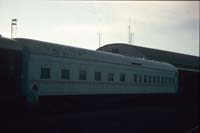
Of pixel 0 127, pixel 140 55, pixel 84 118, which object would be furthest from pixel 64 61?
pixel 140 55

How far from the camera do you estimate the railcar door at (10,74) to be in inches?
513

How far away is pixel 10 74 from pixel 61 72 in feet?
Answer: 11.0

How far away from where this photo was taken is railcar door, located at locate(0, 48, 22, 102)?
13.0m

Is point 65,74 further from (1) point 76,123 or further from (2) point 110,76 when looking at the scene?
(2) point 110,76

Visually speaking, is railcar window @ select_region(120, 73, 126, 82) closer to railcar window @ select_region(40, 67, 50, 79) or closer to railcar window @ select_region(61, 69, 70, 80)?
railcar window @ select_region(61, 69, 70, 80)

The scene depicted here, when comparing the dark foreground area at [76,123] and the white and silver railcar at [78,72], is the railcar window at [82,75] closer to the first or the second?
the white and silver railcar at [78,72]

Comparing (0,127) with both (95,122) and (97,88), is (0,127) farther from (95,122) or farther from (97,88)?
(97,88)

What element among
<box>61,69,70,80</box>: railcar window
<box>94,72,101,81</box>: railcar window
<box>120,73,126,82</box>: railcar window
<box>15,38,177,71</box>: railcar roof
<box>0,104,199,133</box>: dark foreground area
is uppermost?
<box>15,38,177,71</box>: railcar roof

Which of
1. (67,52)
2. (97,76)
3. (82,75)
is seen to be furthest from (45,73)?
(97,76)

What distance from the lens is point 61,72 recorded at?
16297mm

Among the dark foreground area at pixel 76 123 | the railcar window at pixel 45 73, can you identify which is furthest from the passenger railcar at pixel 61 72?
the dark foreground area at pixel 76 123

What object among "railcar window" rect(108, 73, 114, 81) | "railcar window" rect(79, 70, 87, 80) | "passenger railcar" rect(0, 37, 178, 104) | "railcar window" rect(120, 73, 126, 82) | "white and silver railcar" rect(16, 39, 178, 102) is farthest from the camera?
"railcar window" rect(120, 73, 126, 82)

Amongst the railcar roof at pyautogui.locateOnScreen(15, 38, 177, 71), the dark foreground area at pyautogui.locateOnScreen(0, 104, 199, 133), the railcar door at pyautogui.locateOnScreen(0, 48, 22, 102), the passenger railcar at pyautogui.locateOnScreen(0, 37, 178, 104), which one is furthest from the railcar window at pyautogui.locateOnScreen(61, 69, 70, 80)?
the railcar door at pyautogui.locateOnScreen(0, 48, 22, 102)

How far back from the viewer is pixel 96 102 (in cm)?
1903
